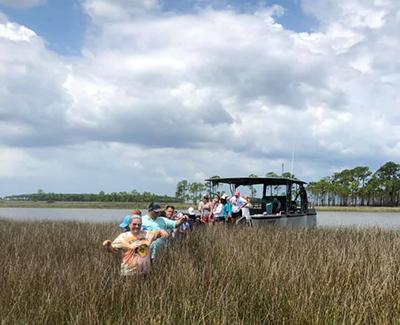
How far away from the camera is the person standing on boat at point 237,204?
15.4 m

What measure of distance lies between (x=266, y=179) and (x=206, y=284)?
1038cm

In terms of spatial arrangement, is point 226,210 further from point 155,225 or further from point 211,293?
point 211,293

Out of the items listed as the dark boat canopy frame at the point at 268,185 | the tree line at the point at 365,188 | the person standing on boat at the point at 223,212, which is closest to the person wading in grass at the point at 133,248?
the person standing on boat at the point at 223,212

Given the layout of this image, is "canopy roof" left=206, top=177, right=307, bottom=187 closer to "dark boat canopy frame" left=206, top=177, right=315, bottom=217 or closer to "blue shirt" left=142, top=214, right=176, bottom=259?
"dark boat canopy frame" left=206, top=177, right=315, bottom=217

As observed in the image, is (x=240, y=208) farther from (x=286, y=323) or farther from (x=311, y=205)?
(x=286, y=323)

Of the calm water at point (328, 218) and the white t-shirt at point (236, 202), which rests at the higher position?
the white t-shirt at point (236, 202)

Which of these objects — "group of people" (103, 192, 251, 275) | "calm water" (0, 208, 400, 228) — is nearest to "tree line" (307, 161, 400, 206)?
"calm water" (0, 208, 400, 228)

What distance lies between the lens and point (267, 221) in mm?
14758

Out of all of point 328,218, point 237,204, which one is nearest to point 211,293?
point 237,204

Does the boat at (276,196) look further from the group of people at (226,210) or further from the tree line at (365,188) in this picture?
the tree line at (365,188)

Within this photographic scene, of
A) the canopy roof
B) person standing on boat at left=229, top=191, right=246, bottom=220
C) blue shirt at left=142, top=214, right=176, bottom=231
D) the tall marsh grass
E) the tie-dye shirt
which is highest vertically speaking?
the canopy roof

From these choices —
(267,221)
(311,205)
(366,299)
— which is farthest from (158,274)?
(311,205)

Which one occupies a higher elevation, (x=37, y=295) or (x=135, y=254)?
(x=135, y=254)

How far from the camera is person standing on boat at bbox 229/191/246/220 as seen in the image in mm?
15375
